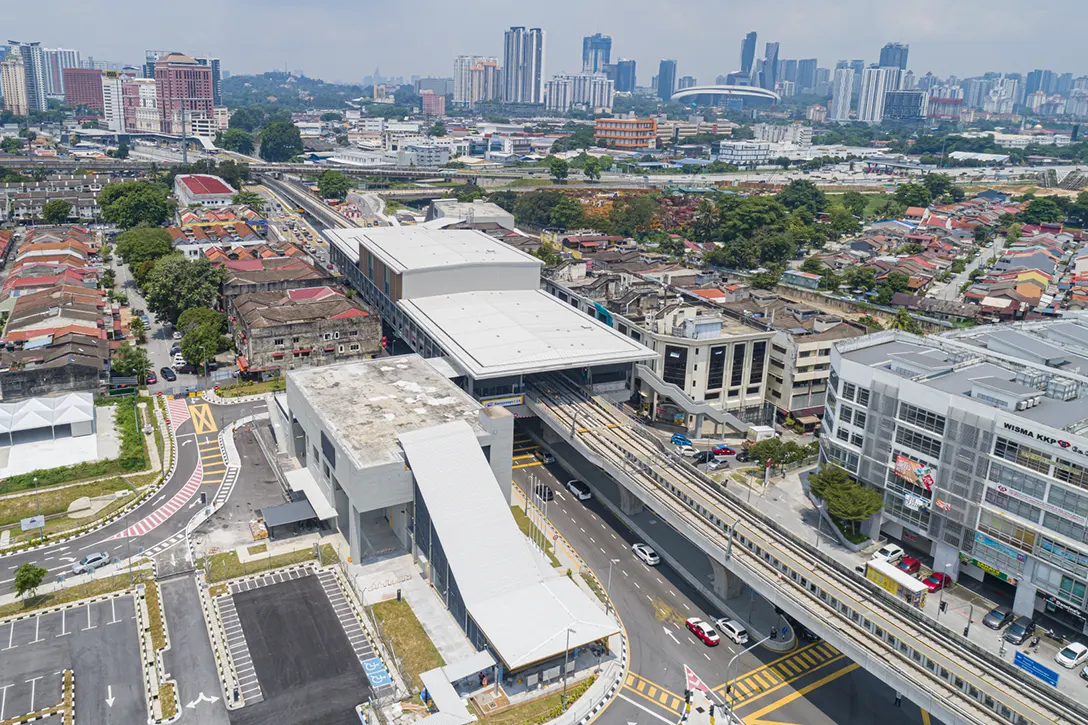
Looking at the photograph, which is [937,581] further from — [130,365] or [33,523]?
[130,365]

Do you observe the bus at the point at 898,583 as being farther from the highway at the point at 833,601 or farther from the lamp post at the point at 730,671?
the lamp post at the point at 730,671

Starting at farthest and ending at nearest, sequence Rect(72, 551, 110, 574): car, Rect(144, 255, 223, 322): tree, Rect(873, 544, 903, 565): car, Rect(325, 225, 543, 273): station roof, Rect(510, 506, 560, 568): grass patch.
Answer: Rect(144, 255, 223, 322): tree
Rect(325, 225, 543, 273): station roof
Rect(510, 506, 560, 568): grass patch
Rect(873, 544, 903, 565): car
Rect(72, 551, 110, 574): car

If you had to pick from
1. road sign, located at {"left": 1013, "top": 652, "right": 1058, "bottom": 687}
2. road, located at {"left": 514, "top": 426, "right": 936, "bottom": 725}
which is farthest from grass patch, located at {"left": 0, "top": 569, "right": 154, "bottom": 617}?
road sign, located at {"left": 1013, "top": 652, "right": 1058, "bottom": 687}

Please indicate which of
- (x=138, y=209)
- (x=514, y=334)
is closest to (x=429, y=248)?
(x=514, y=334)

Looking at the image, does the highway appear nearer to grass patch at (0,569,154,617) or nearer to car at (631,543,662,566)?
car at (631,543,662,566)

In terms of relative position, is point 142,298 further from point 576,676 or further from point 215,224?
point 576,676

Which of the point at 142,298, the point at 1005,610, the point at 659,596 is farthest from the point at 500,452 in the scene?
the point at 142,298
